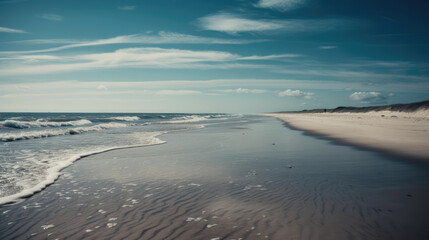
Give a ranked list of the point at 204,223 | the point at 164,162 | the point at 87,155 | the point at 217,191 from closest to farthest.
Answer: the point at 204,223
the point at 217,191
the point at 164,162
the point at 87,155

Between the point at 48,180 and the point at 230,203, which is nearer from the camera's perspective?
the point at 230,203

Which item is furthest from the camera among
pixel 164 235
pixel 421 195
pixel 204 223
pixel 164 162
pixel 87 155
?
pixel 87 155

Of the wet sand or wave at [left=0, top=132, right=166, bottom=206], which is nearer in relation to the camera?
the wet sand

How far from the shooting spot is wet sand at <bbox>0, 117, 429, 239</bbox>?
4.41 metres

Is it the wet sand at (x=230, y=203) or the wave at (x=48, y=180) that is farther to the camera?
the wave at (x=48, y=180)

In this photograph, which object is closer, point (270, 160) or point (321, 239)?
point (321, 239)

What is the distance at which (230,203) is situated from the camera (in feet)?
19.1

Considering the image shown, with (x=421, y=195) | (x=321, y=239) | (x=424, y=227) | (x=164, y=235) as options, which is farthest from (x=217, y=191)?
(x=421, y=195)

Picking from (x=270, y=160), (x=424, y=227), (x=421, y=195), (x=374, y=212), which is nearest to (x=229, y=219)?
(x=374, y=212)

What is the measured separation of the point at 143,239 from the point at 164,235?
36 centimetres

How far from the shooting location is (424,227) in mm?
4262

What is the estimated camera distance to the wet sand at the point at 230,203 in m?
4.41

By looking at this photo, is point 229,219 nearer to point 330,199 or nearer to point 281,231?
point 281,231

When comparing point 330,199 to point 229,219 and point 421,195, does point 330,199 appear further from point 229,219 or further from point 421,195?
point 229,219
